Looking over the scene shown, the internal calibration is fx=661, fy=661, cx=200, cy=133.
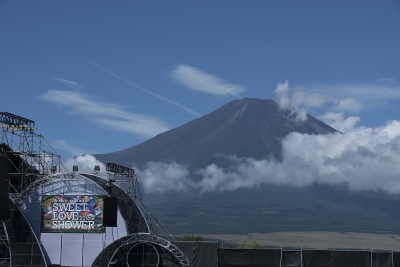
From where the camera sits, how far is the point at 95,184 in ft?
157

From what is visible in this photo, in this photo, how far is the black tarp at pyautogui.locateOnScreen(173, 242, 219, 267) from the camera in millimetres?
44438

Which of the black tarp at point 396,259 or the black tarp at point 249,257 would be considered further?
the black tarp at point 249,257

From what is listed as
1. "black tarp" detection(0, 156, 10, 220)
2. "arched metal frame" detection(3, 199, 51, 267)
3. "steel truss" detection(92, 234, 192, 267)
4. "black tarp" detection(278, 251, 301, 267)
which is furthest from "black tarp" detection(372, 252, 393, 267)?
"black tarp" detection(0, 156, 10, 220)

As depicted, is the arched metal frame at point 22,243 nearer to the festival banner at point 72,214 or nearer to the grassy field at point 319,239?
the festival banner at point 72,214

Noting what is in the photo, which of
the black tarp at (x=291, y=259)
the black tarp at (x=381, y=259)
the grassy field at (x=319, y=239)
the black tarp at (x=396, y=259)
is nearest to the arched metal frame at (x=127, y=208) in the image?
the black tarp at (x=291, y=259)

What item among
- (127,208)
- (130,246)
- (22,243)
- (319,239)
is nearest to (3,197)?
(22,243)

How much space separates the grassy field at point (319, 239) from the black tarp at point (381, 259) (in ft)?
371

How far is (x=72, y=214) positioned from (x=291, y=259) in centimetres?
1596

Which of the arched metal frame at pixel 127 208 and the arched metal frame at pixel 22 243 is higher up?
the arched metal frame at pixel 127 208

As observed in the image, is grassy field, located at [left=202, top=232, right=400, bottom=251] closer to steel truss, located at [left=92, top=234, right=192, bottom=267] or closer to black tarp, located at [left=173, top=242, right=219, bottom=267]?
steel truss, located at [left=92, top=234, right=192, bottom=267]

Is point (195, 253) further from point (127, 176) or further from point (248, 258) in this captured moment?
point (127, 176)

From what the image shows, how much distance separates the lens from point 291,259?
43.8 meters

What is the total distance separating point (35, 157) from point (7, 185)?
21.8 feet

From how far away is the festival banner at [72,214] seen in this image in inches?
1866
